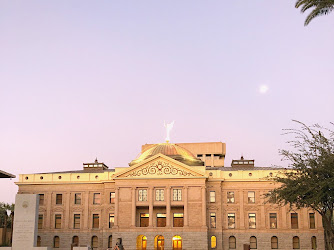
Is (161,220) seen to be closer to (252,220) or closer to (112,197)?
(112,197)

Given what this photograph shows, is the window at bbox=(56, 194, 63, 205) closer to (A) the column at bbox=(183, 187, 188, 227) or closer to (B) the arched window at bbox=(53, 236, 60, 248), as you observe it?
(B) the arched window at bbox=(53, 236, 60, 248)

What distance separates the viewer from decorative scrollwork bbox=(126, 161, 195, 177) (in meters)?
78.1

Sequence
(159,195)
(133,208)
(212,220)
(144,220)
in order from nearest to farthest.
A: (133,208) < (159,195) < (212,220) < (144,220)

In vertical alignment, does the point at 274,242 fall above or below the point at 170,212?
below

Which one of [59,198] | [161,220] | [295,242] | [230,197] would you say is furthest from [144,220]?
[295,242]

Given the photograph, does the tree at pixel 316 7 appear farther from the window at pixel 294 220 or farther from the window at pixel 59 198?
the window at pixel 59 198

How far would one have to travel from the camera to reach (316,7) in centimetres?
3578

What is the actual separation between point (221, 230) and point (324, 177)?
39935 millimetres

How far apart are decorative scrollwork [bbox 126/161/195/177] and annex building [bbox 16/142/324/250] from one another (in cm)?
16

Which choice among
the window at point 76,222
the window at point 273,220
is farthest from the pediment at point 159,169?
the window at point 273,220

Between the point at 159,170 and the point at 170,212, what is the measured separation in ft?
22.5

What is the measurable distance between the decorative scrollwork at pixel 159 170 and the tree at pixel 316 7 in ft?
147

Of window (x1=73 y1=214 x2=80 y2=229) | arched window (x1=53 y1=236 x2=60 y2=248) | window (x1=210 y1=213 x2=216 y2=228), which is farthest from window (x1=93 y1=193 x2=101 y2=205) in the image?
window (x1=210 y1=213 x2=216 y2=228)

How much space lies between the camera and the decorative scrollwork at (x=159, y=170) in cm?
7812
